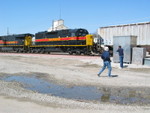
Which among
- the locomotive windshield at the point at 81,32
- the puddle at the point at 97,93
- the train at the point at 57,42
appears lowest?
the puddle at the point at 97,93

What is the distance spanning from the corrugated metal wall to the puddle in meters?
14.9

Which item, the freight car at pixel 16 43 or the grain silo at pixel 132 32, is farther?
the freight car at pixel 16 43

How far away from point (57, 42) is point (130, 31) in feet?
39.1

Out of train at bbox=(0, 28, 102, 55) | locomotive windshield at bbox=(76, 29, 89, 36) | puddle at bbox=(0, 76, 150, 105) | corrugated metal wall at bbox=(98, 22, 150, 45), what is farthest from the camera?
locomotive windshield at bbox=(76, 29, 89, 36)

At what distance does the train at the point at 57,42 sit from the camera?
27797mm

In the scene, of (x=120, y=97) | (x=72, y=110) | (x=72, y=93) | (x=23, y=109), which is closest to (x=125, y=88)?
(x=120, y=97)

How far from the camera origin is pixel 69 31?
30.4 m

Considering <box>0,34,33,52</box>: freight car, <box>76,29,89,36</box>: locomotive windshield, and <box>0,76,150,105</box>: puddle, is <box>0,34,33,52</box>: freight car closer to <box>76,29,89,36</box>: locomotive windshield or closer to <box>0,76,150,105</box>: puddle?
<box>76,29,89,36</box>: locomotive windshield

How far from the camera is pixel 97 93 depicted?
9086mm

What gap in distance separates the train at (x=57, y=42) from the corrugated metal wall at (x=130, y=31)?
60.0 inches

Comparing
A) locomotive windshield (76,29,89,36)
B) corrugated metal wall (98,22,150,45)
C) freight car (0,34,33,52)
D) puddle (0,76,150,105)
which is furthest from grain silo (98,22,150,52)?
freight car (0,34,33,52)

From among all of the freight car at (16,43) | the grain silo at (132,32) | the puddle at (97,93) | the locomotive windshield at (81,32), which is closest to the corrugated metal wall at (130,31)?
the grain silo at (132,32)

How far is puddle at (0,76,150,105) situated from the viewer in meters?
Answer: 8.14

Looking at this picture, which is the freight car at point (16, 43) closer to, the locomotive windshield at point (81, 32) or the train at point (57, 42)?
the train at point (57, 42)
